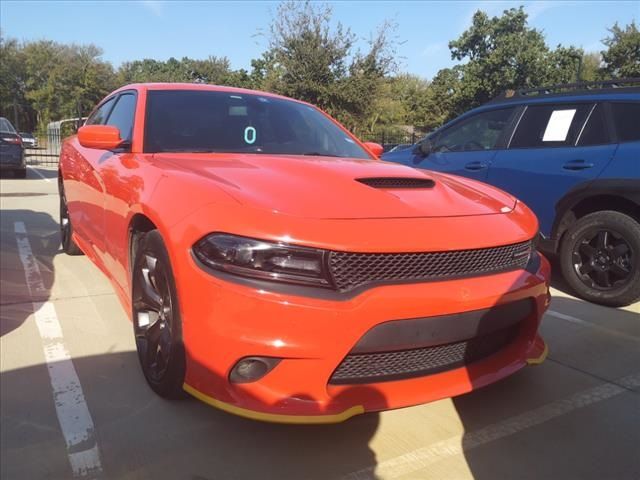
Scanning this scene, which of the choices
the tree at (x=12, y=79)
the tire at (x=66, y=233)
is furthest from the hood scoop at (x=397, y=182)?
the tree at (x=12, y=79)

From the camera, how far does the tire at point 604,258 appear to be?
401cm

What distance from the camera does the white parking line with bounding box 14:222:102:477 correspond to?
2.16 m

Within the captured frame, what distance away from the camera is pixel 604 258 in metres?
4.22

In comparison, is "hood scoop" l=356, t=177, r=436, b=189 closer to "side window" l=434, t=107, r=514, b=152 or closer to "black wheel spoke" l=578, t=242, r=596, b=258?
"black wheel spoke" l=578, t=242, r=596, b=258

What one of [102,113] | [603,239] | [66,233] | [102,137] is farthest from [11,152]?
[603,239]

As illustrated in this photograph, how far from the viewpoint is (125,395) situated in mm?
2637

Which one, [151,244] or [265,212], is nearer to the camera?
[265,212]

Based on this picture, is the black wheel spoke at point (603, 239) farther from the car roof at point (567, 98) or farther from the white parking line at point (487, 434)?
the white parking line at point (487, 434)

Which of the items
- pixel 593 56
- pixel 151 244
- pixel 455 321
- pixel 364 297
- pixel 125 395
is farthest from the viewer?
pixel 593 56

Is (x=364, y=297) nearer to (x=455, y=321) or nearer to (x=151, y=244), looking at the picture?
(x=455, y=321)

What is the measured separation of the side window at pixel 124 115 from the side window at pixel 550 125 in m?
3.31

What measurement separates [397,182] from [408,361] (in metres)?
0.91

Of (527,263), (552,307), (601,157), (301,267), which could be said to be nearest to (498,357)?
(527,263)

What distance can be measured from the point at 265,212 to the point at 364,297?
1.60 feet
